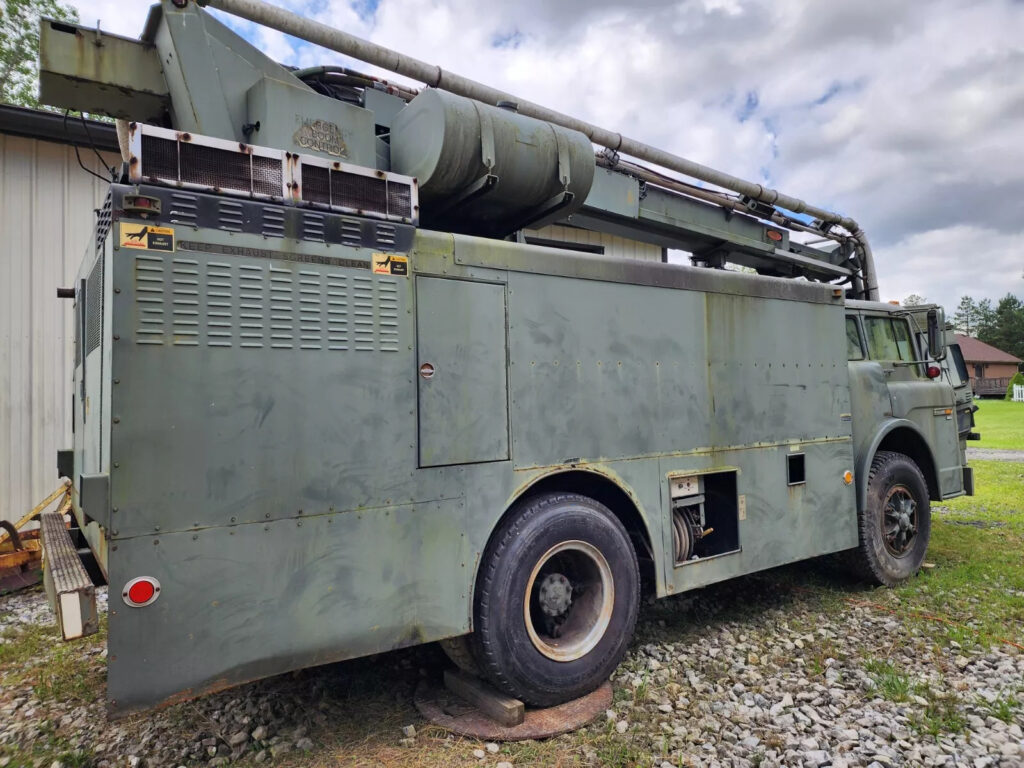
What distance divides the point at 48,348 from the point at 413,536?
6.36 metres

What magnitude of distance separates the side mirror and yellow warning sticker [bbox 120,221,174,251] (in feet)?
22.3

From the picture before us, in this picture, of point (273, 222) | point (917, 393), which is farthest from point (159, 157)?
point (917, 393)

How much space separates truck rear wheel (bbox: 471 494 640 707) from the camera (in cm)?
349

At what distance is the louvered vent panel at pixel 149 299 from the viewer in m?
2.71

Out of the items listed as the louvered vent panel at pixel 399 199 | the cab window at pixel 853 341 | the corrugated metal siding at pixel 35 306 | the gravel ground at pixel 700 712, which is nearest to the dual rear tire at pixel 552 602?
the gravel ground at pixel 700 712

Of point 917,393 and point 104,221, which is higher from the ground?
point 104,221

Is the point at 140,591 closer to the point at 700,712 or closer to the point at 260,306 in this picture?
the point at 260,306

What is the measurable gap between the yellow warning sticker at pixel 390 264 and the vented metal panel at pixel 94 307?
1.32m

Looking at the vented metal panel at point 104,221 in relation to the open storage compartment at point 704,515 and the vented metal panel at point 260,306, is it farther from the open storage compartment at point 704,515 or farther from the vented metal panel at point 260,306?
the open storage compartment at point 704,515

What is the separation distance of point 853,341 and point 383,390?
4.89 metres

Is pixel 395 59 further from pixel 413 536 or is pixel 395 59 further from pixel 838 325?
pixel 838 325

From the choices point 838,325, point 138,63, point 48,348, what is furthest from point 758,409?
point 48,348

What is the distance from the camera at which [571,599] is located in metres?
3.95

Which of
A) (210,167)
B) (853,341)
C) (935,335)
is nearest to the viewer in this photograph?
(210,167)
